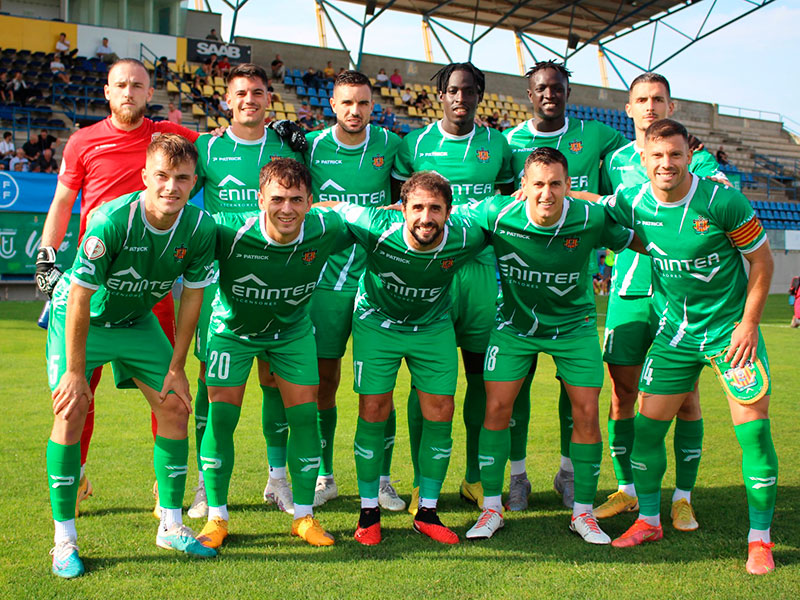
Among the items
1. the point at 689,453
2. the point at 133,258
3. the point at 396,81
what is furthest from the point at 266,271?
the point at 396,81

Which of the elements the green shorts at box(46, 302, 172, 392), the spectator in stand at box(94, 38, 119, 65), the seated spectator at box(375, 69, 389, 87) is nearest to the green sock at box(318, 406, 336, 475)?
the green shorts at box(46, 302, 172, 392)

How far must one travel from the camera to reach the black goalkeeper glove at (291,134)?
4.69 meters

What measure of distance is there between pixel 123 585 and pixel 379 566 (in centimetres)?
115

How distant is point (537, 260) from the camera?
13.8 feet

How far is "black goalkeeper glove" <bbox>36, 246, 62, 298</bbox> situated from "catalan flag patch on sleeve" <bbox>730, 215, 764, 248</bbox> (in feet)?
11.3

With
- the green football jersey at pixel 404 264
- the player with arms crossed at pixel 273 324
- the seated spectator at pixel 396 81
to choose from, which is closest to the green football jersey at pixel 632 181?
the green football jersey at pixel 404 264

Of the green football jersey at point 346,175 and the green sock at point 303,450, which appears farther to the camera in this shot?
the green football jersey at point 346,175

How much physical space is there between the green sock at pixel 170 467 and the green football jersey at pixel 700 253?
8.47 ft

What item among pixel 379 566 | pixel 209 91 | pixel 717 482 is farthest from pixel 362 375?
pixel 209 91

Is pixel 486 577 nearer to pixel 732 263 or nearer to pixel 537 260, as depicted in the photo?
pixel 537 260

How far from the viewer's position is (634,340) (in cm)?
457

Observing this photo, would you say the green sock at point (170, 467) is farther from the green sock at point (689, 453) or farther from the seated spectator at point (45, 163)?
the seated spectator at point (45, 163)

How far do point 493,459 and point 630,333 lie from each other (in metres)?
1.13

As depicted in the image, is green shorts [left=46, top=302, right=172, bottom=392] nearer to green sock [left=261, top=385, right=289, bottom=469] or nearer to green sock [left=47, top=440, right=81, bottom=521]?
green sock [left=47, top=440, right=81, bottom=521]
